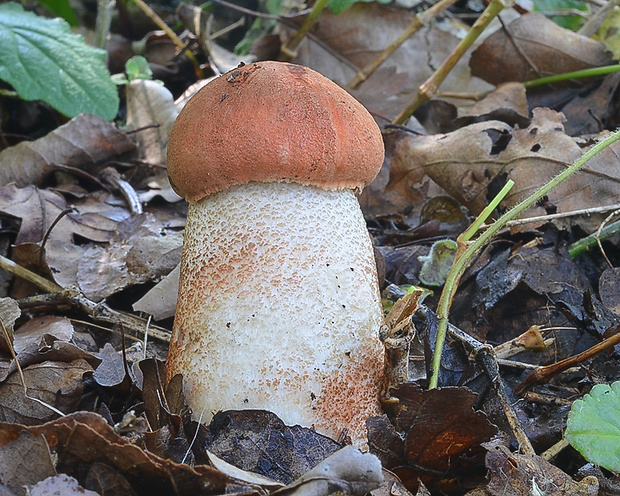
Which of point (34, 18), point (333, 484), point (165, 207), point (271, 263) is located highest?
point (34, 18)

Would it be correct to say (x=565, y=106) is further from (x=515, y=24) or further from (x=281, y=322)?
(x=281, y=322)

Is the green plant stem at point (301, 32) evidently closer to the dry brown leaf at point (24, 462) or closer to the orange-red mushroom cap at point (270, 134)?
the orange-red mushroom cap at point (270, 134)

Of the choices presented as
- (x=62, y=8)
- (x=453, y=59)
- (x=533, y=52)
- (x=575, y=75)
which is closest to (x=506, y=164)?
(x=453, y=59)

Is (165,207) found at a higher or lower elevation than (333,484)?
lower

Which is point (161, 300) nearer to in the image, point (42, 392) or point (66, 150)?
point (42, 392)

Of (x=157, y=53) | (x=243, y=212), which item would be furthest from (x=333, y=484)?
(x=157, y=53)

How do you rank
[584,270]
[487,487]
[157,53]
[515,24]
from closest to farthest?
[487,487]
[584,270]
[515,24]
[157,53]

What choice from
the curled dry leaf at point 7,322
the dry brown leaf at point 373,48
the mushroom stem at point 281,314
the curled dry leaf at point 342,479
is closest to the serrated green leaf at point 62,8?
the dry brown leaf at point 373,48

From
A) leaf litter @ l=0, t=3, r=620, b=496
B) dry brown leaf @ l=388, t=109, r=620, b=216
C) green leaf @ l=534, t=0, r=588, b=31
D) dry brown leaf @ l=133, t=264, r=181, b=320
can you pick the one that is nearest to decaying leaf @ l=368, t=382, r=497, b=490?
leaf litter @ l=0, t=3, r=620, b=496
